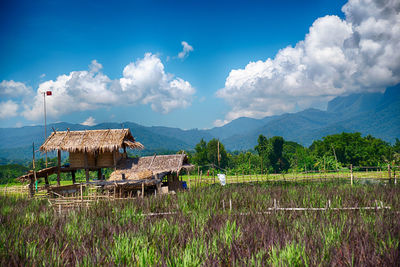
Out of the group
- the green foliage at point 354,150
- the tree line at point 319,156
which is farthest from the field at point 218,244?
the green foliage at point 354,150

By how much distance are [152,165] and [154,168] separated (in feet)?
1.06

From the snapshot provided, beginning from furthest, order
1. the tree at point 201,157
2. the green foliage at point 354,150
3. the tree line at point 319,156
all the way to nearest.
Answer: the tree at point 201,157 → the green foliage at point 354,150 → the tree line at point 319,156

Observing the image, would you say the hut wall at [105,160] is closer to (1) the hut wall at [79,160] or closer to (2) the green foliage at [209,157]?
(1) the hut wall at [79,160]

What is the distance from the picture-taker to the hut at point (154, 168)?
56.1 ft

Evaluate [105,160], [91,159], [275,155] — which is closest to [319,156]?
[275,155]

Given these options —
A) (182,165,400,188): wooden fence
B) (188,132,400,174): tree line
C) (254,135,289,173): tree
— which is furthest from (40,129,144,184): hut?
(254,135,289,173): tree

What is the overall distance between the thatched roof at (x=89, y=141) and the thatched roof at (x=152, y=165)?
1.29 meters

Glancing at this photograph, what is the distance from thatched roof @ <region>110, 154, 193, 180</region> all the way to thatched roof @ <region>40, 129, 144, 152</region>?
129cm

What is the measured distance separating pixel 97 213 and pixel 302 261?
20.4ft

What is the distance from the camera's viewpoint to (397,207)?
760 centimetres

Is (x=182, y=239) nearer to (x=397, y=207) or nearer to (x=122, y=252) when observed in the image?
(x=122, y=252)

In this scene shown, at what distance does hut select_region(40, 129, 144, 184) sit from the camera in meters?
18.7

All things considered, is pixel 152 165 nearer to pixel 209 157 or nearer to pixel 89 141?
pixel 89 141

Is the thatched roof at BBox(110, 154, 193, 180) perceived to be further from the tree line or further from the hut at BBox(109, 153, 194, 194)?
the tree line
